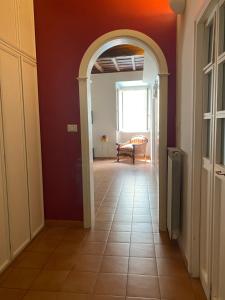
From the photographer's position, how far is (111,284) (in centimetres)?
198

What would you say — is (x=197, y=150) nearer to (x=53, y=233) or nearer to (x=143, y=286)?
(x=143, y=286)

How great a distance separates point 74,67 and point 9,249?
2.04m

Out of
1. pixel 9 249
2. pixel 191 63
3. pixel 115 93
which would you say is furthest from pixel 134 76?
pixel 9 249

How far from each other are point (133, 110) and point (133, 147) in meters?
1.77

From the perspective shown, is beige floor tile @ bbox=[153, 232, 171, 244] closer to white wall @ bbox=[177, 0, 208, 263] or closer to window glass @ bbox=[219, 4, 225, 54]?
white wall @ bbox=[177, 0, 208, 263]

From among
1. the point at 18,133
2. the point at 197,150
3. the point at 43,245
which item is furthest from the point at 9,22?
the point at 43,245

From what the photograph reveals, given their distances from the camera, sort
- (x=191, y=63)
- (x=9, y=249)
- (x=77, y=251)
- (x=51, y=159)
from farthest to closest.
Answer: (x=51, y=159)
(x=77, y=251)
(x=9, y=249)
(x=191, y=63)

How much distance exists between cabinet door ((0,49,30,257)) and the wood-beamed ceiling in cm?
368

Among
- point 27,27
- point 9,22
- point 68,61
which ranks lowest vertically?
point 68,61

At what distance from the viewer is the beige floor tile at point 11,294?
1843mm

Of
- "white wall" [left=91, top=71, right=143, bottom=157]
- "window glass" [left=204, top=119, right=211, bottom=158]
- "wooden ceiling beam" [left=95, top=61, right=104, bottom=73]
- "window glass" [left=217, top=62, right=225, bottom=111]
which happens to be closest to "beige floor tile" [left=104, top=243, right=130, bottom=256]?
"window glass" [left=204, top=119, right=211, bottom=158]

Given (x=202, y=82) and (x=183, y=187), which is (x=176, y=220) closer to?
(x=183, y=187)

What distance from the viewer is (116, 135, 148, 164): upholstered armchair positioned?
770 centimetres

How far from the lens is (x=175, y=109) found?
2.80m
